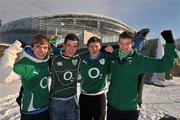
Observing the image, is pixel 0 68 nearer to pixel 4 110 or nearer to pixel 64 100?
pixel 64 100

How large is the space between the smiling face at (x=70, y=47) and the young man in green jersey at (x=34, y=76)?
322 millimetres

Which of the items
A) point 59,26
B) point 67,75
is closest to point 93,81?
point 67,75

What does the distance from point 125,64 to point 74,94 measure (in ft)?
2.85

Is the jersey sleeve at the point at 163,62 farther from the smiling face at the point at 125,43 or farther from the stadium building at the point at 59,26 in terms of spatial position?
the stadium building at the point at 59,26

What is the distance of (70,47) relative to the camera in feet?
14.3

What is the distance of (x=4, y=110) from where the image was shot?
8.58m

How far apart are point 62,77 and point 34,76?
440 millimetres

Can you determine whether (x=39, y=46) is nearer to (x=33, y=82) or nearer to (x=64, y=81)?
(x=33, y=82)

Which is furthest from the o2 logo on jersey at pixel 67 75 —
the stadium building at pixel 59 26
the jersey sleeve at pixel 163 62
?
the stadium building at pixel 59 26

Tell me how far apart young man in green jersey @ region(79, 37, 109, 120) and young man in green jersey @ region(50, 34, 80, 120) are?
196 millimetres

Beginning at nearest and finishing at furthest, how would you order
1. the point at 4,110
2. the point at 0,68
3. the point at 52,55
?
the point at 0,68, the point at 52,55, the point at 4,110

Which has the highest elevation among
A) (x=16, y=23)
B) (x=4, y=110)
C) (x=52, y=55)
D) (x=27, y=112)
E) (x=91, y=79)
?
(x=16, y=23)

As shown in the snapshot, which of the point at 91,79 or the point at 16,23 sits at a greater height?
the point at 16,23

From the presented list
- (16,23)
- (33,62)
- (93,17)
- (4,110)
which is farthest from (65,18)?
(33,62)
